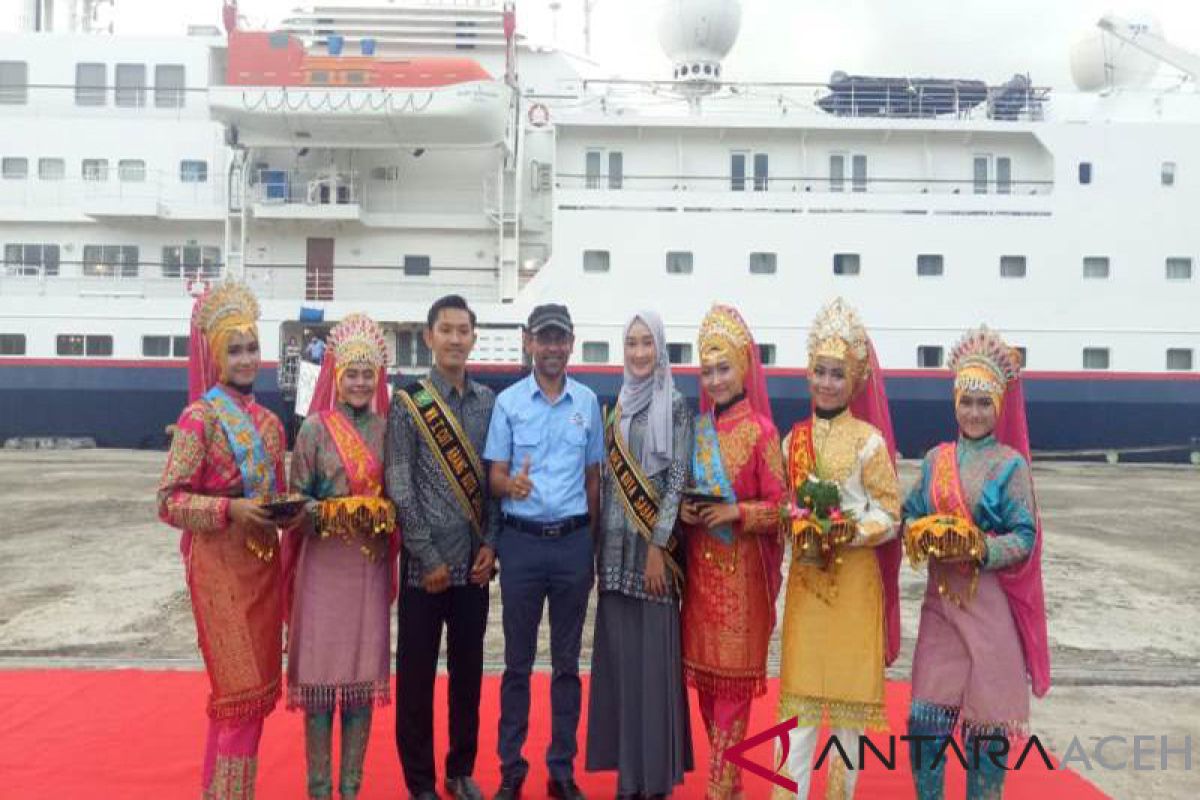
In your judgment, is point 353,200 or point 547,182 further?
point 547,182

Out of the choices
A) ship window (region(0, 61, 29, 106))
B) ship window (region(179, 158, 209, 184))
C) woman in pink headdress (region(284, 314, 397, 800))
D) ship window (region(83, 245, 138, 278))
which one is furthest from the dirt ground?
ship window (region(0, 61, 29, 106))

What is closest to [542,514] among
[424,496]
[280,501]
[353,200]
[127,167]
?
[424,496]

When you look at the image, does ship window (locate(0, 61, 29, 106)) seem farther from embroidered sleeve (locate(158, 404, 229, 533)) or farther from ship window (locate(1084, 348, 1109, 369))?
ship window (locate(1084, 348, 1109, 369))

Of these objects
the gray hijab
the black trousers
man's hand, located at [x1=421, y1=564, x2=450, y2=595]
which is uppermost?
the gray hijab

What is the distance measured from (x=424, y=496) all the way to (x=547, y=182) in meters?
13.3

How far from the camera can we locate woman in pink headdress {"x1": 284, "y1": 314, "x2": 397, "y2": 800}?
2914 mm

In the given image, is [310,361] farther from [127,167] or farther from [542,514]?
[542,514]

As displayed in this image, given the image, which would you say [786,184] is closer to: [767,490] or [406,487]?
→ [767,490]

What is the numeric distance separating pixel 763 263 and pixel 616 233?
2366 millimetres

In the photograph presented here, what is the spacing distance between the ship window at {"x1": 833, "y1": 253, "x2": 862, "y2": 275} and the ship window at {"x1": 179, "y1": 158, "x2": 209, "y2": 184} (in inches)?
413

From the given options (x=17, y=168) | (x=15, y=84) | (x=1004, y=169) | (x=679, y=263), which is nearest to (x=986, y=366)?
(x=679, y=263)

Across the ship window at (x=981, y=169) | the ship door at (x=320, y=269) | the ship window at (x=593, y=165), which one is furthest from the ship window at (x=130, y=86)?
the ship window at (x=981, y=169)

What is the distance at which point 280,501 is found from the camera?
266cm

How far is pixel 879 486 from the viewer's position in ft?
9.14
